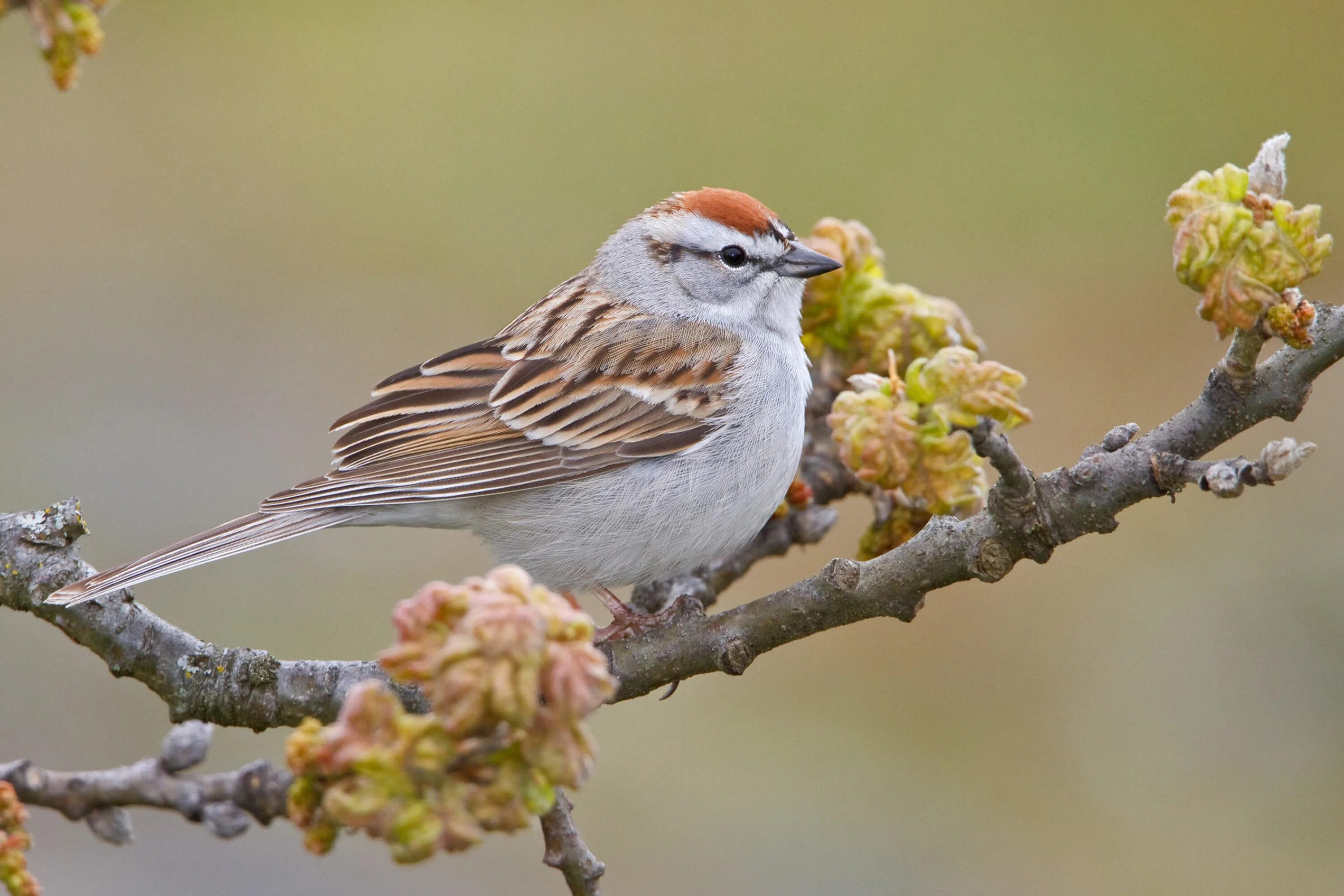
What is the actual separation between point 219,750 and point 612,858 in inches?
62.4

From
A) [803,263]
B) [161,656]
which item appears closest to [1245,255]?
[803,263]

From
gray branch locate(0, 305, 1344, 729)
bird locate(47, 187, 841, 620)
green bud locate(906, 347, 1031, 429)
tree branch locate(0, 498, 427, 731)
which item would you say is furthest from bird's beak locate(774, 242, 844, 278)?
tree branch locate(0, 498, 427, 731)

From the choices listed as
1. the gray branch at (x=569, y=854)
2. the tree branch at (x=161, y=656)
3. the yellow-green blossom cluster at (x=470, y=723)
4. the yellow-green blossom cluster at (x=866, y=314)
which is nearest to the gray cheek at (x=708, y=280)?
the yellow-green blossom cluster at (x=866, y=314)

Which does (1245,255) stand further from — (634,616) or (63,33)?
(634,616)

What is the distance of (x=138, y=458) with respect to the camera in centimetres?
661

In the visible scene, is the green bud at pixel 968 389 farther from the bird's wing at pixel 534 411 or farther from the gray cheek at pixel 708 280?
the gray cheek at pixel 708 280

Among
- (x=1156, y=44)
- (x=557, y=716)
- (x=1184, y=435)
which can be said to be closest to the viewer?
(x=557, y=716)

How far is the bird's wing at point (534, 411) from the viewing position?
3.36 metres

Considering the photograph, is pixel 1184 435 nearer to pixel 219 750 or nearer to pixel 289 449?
pixel 219 750

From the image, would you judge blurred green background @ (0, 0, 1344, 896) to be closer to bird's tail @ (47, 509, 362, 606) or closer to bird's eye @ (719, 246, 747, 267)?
bird's tail @ (47, 509, 362, 606)

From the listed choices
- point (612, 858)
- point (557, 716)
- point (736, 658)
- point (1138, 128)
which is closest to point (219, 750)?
point (612, 858)

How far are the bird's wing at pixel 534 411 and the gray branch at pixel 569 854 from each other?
60.5 inches

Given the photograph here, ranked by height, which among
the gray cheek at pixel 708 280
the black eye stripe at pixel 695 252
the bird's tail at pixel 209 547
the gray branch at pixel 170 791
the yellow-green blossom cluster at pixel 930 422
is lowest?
the gray branch at pixel 170 791

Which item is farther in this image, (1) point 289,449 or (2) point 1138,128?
(2) point 1138,128
